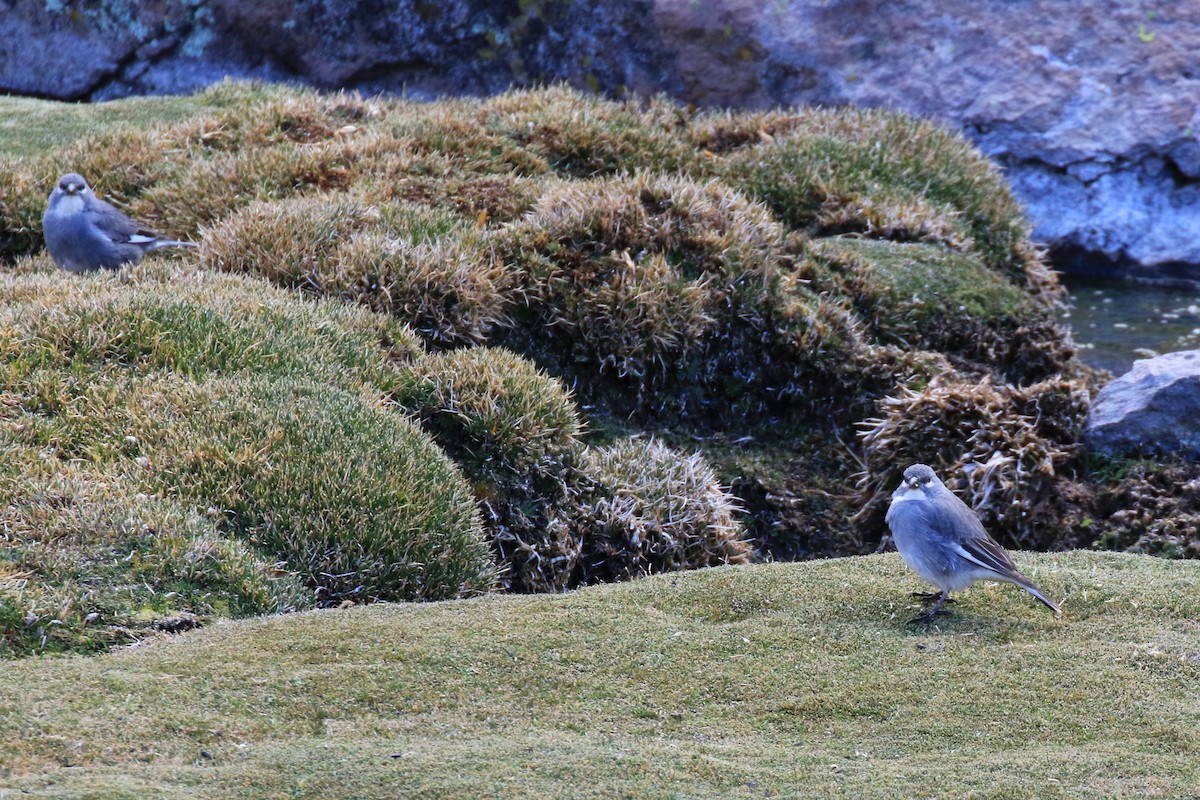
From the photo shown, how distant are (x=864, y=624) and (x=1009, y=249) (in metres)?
6.75

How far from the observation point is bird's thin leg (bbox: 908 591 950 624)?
5.39 meters

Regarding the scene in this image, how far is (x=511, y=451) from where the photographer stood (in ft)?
24.4

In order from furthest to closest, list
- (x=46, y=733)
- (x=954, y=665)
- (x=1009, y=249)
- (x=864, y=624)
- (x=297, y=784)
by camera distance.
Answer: (x=1009, y=249), (x=864, y=624), (x=954, y=665), (x=46, y=733), (x=297, y=784)

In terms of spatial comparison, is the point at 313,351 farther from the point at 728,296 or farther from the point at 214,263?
the point at 728,296

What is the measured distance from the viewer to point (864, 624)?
17.5 ft

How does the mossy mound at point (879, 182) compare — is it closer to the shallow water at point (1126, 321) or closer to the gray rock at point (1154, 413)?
the shallow water at point (1126, 321)

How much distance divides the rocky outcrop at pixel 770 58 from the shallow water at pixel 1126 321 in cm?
67

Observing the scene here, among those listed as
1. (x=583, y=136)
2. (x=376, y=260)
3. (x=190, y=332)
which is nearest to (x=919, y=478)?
(x=190, y=332)

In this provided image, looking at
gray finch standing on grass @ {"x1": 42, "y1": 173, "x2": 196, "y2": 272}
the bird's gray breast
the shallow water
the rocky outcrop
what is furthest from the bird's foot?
the rocky outcrop

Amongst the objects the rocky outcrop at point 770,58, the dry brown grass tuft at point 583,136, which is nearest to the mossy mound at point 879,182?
the dry brown grass tuft at point 583,136

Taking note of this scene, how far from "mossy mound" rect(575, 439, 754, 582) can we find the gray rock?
2.60m

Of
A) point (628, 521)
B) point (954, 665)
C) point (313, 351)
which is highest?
point (313, 351)

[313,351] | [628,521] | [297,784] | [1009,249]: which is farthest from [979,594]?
[1009,249]

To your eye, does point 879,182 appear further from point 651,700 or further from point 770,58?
point 651,700
